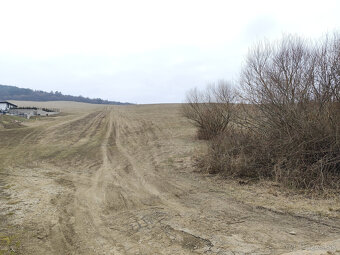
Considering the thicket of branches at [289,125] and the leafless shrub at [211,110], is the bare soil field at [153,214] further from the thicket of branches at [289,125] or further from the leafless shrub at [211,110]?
the leafless shrub at [211,110]

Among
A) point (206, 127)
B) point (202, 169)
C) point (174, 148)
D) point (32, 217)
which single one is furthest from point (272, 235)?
point (206, 127)

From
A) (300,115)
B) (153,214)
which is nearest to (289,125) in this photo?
(300,115)

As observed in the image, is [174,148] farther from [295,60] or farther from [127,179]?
[295,60]

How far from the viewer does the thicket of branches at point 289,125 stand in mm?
6961

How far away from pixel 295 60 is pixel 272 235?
6401 millimetres

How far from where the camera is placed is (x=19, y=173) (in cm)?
920

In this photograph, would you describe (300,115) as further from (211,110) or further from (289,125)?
(211,110)

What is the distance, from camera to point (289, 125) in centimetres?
795

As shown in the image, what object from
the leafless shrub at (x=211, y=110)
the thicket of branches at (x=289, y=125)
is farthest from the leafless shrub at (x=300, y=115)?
the leafless shrub at (x=211, y=110)

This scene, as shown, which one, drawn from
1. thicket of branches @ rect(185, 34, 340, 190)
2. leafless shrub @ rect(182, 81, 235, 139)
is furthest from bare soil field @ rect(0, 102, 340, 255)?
leafless shrub @ rect(182, 81, 235, 139)

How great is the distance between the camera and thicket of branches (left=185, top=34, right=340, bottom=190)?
696 cm

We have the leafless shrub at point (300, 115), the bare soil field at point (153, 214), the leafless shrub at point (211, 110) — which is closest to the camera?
the bare soil field at point (153, 214)

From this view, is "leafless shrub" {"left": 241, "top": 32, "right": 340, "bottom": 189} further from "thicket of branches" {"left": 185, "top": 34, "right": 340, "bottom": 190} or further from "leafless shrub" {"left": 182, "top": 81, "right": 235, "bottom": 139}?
"leafless shrub" {"left": 182, "top": 81, "right": 235, "bottom": 139}

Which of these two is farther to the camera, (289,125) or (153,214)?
(289,125)
